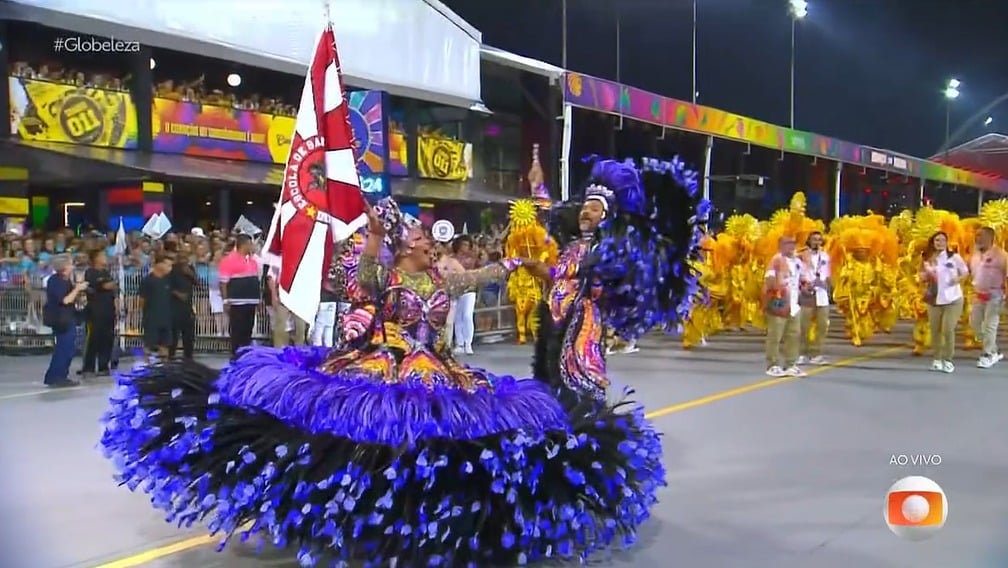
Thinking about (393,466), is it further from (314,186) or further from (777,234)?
(777,234)

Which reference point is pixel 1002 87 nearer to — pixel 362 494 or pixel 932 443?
pixel 932 443

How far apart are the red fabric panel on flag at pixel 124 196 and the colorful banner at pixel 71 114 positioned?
2.45ft

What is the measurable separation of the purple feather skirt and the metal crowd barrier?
8323mm

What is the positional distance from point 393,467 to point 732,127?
64.2ft

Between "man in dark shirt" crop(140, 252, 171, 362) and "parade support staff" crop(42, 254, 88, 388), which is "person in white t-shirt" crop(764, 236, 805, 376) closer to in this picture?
"man in dark shirt" crop(140, 252, 171, 362)

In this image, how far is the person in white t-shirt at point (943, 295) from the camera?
35.2 feet

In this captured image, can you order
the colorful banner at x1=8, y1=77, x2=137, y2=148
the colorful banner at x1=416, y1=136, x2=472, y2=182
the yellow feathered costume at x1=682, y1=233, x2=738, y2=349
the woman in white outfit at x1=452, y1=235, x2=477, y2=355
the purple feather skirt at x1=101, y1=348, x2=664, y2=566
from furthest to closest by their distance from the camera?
the colorful banner at x1=416, y1=136, x2=472, y2=182 < the yellow feathered costume at x1=682, y1=233, x2=738, y2=349 < the colorful banner at x1=8, y1=77, x2=137, y2=148 < the woman in white outfit at x1=452, y1=235, x2=477, y2=355 < the purple feather skirt at x1=101, y1=348, x2=664, y2=566

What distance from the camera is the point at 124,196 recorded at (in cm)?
1529

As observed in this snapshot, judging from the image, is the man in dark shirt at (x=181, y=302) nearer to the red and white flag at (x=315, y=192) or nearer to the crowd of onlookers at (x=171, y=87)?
the crowd of onlookers at (x=171, y=87)

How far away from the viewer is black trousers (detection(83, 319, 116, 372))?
10.8m

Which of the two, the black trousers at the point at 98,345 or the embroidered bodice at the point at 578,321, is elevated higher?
the embroidered bodice at the point at 578,321

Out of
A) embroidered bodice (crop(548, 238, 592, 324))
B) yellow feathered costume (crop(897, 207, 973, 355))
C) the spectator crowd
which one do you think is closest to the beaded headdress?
embroidered bodice (crop(548, 238, 592, 324))

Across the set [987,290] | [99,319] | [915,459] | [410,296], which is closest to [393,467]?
[410,296]

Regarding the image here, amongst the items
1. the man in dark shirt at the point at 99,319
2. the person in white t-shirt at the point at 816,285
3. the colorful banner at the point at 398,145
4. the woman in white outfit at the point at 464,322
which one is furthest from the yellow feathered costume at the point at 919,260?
the colorful banner at the point at 398,145
